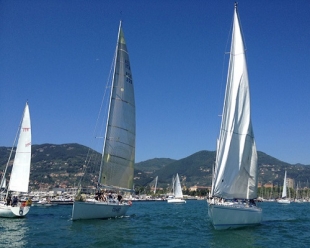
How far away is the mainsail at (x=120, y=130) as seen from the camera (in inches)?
1405

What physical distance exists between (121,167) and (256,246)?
18527 millimetres

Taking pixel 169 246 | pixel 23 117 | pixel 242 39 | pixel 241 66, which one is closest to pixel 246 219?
pixel 169 246

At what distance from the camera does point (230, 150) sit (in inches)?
1082

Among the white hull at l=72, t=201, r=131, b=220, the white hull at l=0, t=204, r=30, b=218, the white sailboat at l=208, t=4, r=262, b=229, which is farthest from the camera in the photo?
the white hull at l=0, t=204, r=30, b=218

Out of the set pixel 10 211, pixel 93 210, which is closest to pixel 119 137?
pixel 93 210

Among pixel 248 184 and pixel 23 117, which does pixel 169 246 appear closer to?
pixel 248 184

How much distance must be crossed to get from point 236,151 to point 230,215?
484cm

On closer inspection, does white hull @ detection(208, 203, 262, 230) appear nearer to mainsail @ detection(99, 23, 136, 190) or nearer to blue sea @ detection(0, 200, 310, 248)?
blue sea @ detection(0, 200, 310, 248)

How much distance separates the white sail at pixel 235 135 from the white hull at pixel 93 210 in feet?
35.1

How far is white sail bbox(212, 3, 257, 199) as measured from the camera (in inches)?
1069

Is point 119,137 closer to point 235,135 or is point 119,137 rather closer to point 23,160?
point 23,160

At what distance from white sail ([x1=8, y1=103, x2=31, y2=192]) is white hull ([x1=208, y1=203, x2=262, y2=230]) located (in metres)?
22.7

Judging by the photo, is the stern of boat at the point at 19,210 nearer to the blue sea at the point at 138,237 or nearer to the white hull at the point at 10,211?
the white hull at the point at 10,211

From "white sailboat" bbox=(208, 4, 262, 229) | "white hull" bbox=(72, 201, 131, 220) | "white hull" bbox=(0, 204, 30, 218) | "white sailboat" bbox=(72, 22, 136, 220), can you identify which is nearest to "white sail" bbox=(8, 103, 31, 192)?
"white hull" bbox=(0, 204, 30, 218)
